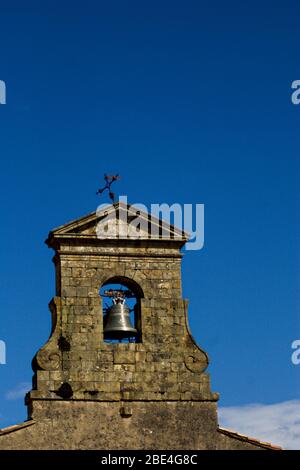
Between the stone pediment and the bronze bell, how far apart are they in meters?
1.57

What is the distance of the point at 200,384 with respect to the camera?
5781 centimetres

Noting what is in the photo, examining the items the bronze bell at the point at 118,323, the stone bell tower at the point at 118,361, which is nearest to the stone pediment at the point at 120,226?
the stone bell tower at the point at 118,361

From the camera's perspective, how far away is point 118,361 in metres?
57.6

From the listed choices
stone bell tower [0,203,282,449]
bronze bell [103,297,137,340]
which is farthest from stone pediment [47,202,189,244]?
bronze bell [103,297,137,340]

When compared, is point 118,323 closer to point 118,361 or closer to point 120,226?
point 118,361

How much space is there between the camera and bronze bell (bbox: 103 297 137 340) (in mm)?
58094

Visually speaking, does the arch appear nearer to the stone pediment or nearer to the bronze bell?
the bronze bell

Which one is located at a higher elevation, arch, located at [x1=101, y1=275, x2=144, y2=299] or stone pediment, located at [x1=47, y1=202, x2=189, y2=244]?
stone pediment, located at [x1=47, y1=202, x2=189, y2=244]

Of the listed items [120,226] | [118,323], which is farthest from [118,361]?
[120,226]

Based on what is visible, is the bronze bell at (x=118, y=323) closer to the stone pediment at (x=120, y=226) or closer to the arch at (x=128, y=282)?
the arch at (x=128, y=282)

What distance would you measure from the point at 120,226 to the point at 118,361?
307 centimetres
